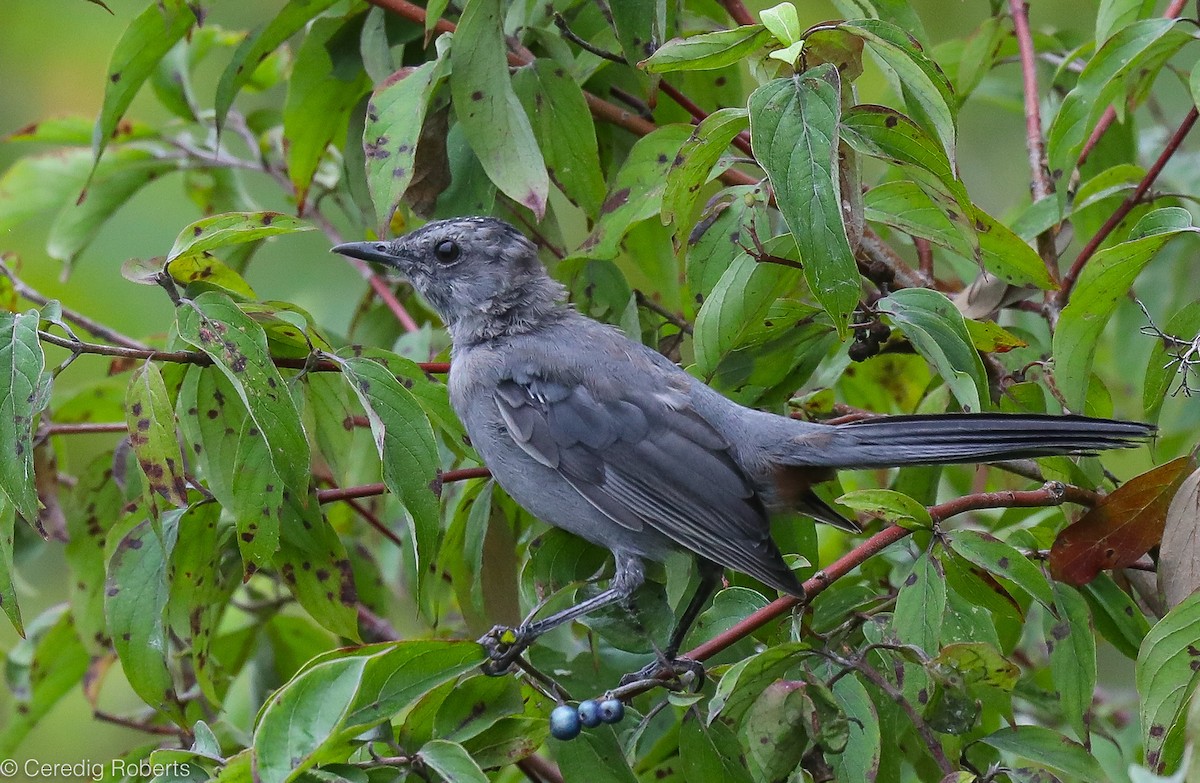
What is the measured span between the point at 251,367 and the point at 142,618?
2.51 feet

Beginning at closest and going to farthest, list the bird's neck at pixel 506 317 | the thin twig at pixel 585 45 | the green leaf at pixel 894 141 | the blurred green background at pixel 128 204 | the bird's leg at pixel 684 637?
the green leaf at pixel 894 141, the bird's leg at pixel 684 637, the thin twig at pixel 585 45, the bird's neck at pixel 506 317, the blurred green background at pixel 128 204

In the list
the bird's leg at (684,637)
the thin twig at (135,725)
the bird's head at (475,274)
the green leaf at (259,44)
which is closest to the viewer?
the bird's leg at (684,637)

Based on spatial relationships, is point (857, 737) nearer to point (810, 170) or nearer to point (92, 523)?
point (810, 170)

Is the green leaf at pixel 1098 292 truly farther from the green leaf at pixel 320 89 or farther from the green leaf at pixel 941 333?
the green leaf at pixel 320 89

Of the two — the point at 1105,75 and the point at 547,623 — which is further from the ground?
the point at 1105,75

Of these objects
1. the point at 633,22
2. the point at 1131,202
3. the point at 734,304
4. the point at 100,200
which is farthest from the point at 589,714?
the point at 100,200

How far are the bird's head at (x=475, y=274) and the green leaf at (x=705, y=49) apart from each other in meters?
1.43

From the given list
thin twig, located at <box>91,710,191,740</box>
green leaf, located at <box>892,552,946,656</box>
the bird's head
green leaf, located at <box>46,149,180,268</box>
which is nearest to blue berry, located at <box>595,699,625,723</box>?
green leaf, located at <box>892,552,946,656</box>

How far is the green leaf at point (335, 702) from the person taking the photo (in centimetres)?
185

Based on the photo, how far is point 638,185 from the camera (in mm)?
2688

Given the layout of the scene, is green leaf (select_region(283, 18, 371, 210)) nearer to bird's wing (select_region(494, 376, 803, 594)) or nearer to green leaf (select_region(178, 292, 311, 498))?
bird's wing (select_region(494, 376, 803, 594))

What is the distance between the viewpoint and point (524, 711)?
91.7 inches

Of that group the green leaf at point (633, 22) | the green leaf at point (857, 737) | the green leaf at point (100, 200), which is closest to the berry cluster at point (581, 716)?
the green leaf at point (857, 737)

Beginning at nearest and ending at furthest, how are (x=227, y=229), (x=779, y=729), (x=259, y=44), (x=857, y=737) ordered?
(x=779, y=729) → (x=857, y=737) → (x=227, y=229) → (x=259, y=44)
